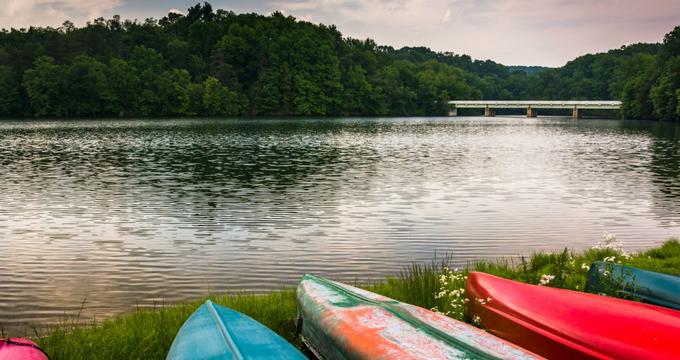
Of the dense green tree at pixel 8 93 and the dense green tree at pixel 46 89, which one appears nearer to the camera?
the dense green tree at pixel 46 89

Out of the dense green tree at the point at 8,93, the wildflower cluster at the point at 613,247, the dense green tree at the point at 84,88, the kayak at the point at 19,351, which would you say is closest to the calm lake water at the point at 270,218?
the wildflower cluster at the point at 613,247

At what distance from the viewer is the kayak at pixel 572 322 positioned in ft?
17.4

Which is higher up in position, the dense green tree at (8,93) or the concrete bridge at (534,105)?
the dense green tree at (8,93)

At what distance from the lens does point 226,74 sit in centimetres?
13675

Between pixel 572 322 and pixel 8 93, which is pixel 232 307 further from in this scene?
pixel 8 93

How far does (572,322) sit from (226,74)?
136492 millimetres

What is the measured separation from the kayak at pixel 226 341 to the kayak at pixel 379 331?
0.53 m

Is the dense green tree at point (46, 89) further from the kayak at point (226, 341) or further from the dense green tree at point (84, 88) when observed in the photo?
the kayak at point (226, 341)

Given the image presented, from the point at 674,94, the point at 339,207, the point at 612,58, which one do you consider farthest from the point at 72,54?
the point at 612,58

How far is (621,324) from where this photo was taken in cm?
566

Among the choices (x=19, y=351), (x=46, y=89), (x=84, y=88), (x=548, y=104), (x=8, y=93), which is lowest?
(x=19, y=351)

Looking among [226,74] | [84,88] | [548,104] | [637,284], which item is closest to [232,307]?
[637,284]

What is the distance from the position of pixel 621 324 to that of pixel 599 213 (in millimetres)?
13324

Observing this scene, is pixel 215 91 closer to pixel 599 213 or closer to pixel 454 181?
pixel 454 181
